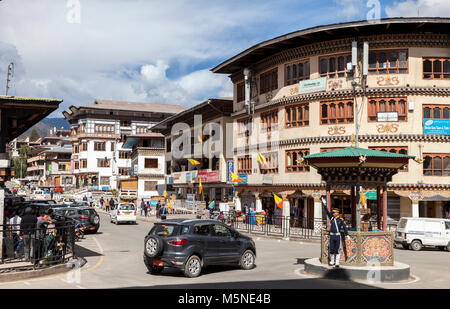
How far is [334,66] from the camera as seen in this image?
35812 mm

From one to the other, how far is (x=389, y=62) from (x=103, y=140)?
7732 centimetres

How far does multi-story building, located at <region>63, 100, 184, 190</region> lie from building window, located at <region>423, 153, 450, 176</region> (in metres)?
73.3

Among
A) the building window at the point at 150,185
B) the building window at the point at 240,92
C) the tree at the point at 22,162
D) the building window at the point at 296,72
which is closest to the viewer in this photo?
the building window at the point at 296,72

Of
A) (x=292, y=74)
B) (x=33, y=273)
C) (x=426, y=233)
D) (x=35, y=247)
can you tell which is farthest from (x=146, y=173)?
(x=33, y=273)

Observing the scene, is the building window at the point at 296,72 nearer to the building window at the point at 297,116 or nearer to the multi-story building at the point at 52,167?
the building window at the point at 297,116

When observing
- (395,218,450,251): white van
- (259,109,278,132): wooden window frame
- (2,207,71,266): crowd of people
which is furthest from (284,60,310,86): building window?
(2,207,71,266): crowd of people

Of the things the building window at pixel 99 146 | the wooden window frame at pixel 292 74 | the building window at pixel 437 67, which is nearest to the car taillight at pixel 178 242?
the wooden window frame at pixel 292 74

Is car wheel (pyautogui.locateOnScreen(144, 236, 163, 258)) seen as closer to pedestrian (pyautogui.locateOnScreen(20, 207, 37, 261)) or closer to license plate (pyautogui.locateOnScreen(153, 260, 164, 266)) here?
license plate (pyautogui.locateOnScreen(153, 260, 164, 266))

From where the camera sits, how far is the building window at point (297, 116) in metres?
37.2

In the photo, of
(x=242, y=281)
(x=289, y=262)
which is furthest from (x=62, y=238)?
(x=289, y=262)

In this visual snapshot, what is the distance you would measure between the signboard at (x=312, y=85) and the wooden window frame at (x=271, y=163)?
18.6 ft

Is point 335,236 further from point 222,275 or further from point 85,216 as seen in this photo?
point 85,216
